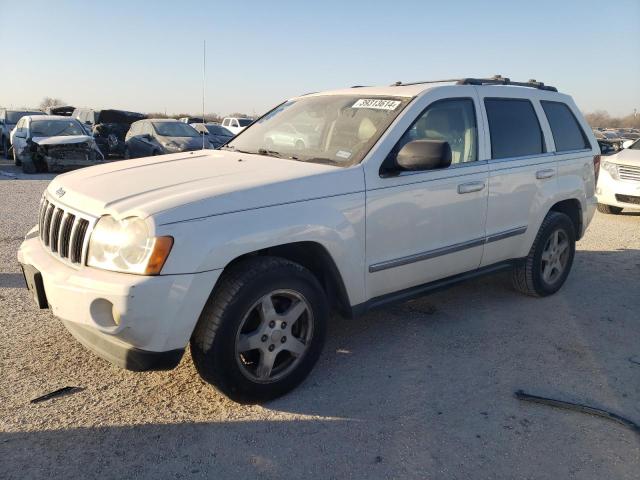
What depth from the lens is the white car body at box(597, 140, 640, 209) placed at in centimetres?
927

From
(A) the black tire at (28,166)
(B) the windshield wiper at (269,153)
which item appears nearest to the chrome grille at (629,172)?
(B) the windshield wiper at (269,153)

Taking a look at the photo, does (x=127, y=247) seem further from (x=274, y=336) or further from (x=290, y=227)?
(x=274, y=336)

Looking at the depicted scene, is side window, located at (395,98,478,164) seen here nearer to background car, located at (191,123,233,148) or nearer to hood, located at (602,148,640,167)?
hood, located at (602,148,640,167)

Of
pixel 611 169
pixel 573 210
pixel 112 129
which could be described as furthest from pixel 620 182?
pixel 112 129

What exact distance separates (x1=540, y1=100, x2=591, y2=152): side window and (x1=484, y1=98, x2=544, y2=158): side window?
0.26 meters

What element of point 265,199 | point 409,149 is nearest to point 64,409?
point 265,199

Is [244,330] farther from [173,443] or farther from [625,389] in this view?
[625,389]

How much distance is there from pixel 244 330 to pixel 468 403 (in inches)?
53.6

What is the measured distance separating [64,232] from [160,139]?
13.0 metres

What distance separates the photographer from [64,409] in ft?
9.48

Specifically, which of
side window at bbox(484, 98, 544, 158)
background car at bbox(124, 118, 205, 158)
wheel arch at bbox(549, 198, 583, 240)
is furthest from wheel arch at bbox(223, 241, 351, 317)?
background car at bbox(124, 118, 205, 158)

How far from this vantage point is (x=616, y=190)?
9.48m

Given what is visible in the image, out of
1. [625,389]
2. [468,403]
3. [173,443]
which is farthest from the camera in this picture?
[625,389]

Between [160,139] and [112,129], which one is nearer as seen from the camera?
[160,139]
